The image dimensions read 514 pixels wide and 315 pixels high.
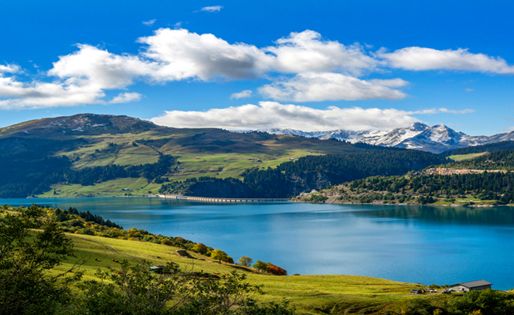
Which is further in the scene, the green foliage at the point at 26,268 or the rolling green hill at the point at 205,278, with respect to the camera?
the rolling green hill at the point at 205,278

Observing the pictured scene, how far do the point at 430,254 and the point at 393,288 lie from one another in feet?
302

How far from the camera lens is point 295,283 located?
81.3m

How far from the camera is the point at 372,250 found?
180 meters

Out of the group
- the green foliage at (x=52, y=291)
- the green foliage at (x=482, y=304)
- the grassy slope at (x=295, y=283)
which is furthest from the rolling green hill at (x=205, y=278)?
the green foliage at (x=482, y=304)

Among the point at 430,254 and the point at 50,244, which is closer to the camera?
the point at 50,244

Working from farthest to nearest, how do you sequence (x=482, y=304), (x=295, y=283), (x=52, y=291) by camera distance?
(x=295, y=283) < (x=482, y=304) < (x=52, y=291)

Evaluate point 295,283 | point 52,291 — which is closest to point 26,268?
point 52,291

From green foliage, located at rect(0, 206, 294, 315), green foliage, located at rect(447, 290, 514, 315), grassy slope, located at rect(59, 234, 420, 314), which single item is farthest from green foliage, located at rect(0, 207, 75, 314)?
green foliage, located at rect(447, 290, 514, 315)

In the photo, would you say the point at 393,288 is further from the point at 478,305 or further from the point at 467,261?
the point at 467,261

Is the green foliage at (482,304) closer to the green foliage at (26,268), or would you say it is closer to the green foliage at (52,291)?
the green foliage at (52,291)

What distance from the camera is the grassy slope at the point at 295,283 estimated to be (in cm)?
6221

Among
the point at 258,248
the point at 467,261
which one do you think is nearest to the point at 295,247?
the point at 258,248

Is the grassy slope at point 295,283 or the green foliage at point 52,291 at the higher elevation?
the green foliage at point 52,291

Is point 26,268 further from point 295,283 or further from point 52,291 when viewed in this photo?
point 295,283
